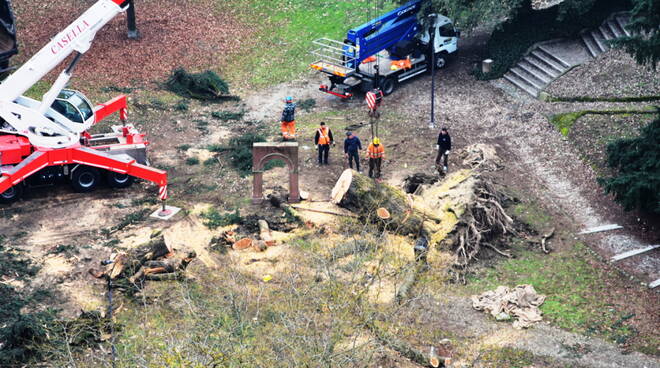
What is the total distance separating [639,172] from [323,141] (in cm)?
895

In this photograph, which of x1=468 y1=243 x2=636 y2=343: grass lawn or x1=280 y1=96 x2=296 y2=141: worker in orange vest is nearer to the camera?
x1=468 y1=243 x2=636 y2=343: grass lawn

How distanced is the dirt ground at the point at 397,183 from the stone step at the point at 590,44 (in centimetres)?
312

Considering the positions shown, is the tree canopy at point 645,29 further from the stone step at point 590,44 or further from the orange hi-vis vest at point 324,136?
the stone step at point 590,44

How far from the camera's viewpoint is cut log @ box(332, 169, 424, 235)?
1947cm

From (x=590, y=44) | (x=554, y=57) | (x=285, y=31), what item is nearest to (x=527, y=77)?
(x=554, y=57)

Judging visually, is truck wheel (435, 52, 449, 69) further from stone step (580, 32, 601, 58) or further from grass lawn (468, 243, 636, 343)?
grass lawn (468, 243, 636, 343)

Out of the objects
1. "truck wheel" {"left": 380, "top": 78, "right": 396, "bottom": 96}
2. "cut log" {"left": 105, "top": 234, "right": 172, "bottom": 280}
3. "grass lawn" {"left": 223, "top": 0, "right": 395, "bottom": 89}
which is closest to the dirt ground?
"truck wheel" {"left": 380, "top": 78, "right": 396, "bottom": 96}

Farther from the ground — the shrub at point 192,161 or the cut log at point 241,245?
the shrub at point 192,161

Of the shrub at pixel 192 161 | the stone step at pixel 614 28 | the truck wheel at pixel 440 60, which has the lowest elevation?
the shrub at pixel 192 161

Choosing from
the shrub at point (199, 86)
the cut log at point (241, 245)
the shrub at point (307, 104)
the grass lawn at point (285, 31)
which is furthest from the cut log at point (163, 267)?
the grass lawn at point (285, 31)

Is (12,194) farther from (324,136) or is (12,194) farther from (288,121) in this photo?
(324,136)

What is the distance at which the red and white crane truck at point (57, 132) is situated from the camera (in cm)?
2064

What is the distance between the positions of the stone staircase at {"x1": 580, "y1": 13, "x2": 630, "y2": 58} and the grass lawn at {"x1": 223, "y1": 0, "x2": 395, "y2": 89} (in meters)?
7.72

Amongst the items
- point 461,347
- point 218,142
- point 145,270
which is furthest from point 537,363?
point 218,142
